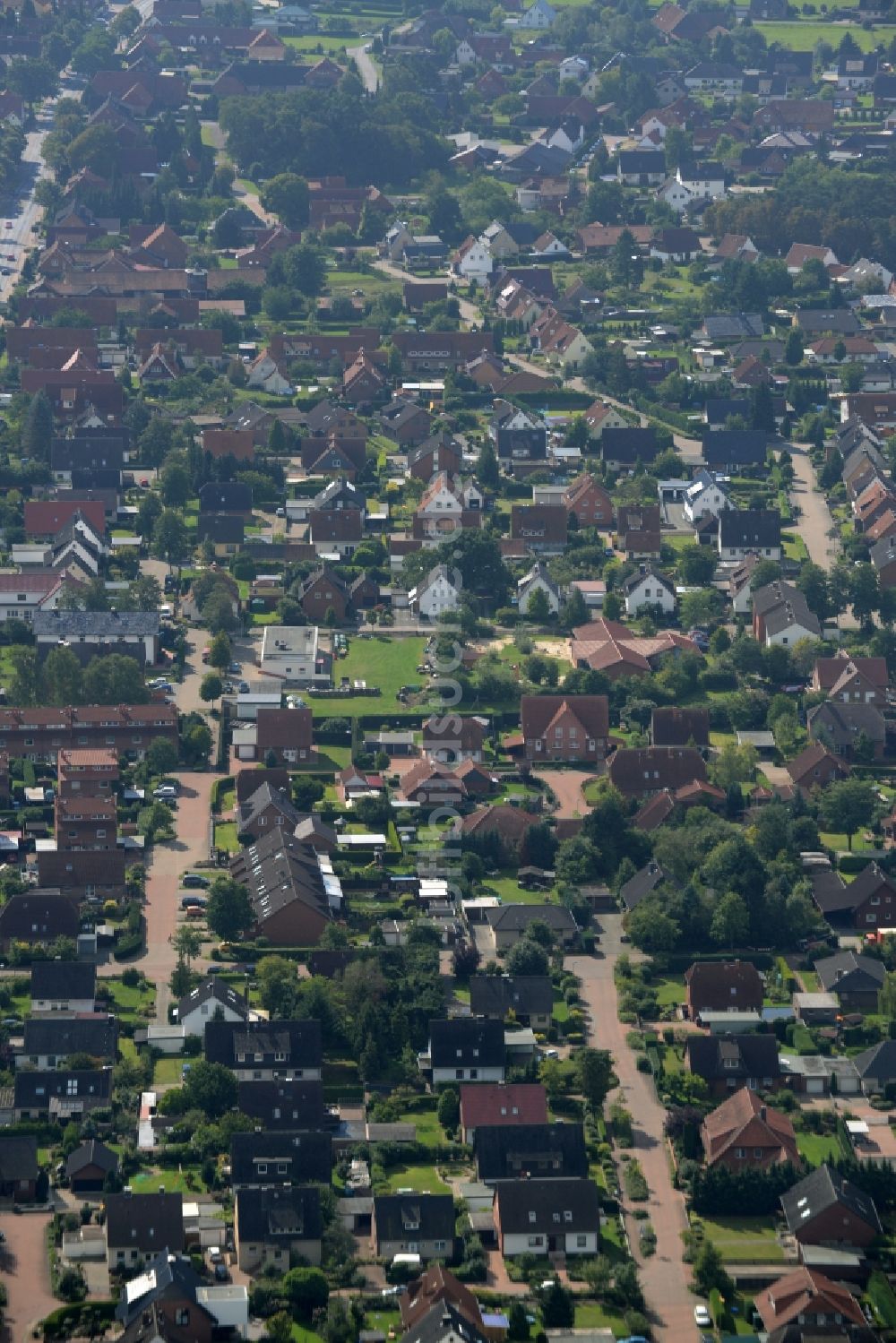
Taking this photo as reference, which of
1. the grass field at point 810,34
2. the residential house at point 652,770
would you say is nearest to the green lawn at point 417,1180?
the residential house at point 652,770

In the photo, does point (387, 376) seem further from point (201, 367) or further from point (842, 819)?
point (842, 819)

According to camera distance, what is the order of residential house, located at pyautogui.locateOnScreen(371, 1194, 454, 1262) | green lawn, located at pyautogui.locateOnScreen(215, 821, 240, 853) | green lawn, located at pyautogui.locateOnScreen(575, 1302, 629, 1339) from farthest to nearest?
1. green lawn, located at pyautogui.locateOnScreen(215, 821, 240, 853)
2. residential house, located at pyautogui.locateOnScreen(371, 1194, 454, 1262)
3. green lawn, located at pyautogui.locateOnScreen(575, 1302, 629, 1339)

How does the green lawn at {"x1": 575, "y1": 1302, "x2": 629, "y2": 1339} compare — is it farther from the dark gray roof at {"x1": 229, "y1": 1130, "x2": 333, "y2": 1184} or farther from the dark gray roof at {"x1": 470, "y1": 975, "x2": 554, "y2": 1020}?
the dark gray roof at {"x1": 470, "y1": 975, "x2": 554, "y2": 1020}

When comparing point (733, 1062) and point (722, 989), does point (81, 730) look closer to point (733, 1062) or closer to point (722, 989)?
point (722, 989)

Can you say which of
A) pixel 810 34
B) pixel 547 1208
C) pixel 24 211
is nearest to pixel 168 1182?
pixel 547 1208

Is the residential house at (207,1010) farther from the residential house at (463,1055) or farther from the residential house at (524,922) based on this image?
the residential house at (524,922)

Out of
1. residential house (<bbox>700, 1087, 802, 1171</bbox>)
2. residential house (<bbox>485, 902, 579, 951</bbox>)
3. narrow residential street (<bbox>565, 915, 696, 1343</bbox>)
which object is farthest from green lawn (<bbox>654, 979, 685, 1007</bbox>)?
residential house (<bbox>700, 1087, 802, 1171</bbox>)
